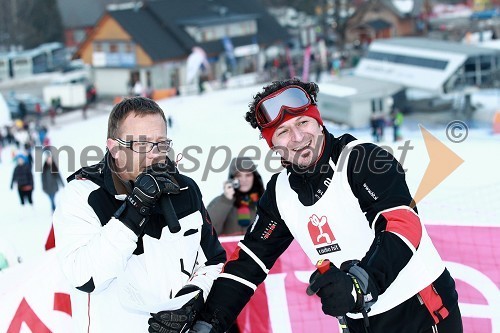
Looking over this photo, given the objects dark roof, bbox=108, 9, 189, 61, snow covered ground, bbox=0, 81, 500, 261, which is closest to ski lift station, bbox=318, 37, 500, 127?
snow covered ground, bbox=0, 81, 500, 261

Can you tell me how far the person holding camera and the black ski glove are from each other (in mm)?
3271

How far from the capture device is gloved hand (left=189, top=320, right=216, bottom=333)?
309 cm

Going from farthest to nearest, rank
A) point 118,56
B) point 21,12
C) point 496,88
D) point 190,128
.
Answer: point 21,12 → point 118,56 → point 496,88 → point 190,128

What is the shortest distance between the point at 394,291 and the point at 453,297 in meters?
0.28

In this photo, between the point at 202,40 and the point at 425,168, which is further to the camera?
the point at 202,40

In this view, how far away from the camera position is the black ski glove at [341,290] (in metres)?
2.53

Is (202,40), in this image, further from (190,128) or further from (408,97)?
(190,128)

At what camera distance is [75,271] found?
2.72 meters

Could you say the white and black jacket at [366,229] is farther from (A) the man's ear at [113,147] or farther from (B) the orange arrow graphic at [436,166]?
(B) the orange arrow graphic at [436,166]

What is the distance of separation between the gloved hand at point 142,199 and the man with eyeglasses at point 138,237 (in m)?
0.03

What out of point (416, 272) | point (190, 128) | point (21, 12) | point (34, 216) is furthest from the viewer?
point (21, 12)

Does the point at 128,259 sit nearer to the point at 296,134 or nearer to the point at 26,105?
the point at 296,134

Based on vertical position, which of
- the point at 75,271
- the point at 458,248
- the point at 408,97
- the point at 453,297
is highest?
the point at 75,271

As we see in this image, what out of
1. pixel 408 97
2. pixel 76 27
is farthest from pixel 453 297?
pixel 76 27
